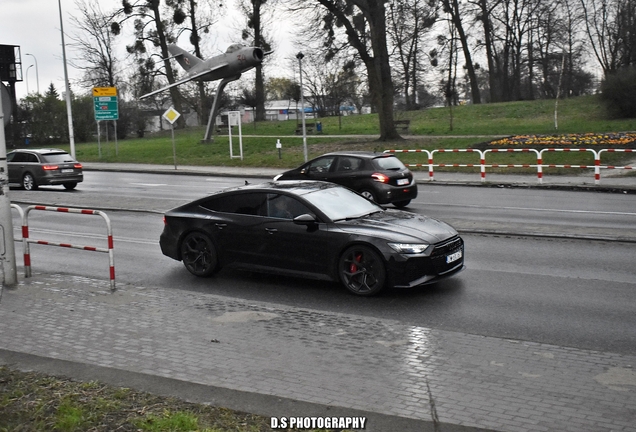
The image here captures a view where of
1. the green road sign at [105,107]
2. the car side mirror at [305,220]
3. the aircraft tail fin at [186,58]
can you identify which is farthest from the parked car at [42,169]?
the aircraft tail fin at [186,58]

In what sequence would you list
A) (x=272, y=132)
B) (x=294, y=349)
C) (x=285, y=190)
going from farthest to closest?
(x=272, y=132)
(x=285, y=190)
(x=294, y=349)

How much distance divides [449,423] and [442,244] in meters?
4.47

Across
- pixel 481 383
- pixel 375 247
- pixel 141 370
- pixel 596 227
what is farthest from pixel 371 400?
pixel 596 227

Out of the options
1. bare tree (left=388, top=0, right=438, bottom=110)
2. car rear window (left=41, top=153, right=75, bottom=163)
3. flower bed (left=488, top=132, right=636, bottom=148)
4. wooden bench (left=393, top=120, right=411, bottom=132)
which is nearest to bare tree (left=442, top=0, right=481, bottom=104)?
bare tree (left=388, top=0, right=438, bottom=110)

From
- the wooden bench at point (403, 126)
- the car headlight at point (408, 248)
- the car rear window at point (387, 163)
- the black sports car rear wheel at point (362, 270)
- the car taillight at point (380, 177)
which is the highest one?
the wooden bench at point (403, 126)

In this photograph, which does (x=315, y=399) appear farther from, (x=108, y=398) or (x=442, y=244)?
(x=442, y=244)

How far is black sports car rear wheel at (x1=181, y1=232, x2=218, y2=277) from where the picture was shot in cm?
1084

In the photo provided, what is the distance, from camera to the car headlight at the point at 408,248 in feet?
30.1

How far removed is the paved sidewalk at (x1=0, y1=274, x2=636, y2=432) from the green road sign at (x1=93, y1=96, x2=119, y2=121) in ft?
117

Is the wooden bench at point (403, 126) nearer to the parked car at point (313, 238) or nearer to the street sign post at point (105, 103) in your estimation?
the street sign post at point (105, 103)

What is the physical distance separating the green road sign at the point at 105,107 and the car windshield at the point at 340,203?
35003mm

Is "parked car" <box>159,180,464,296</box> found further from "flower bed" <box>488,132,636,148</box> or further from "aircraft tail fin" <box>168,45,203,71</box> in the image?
"aircraft tail fin" <box>168,45,203,71</box>

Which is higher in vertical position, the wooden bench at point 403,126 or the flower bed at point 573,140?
the wooden bench at point 403,126

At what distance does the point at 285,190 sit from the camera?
34.1 ft
